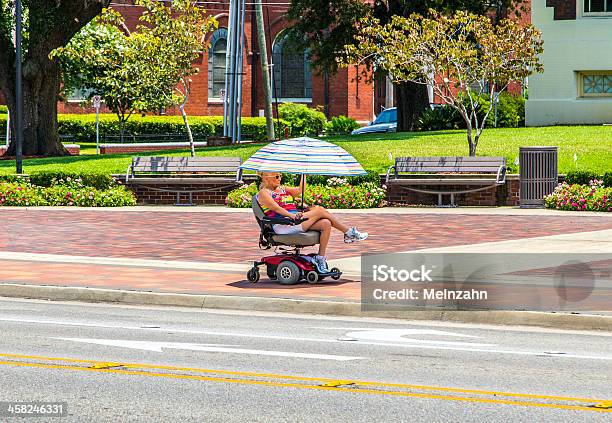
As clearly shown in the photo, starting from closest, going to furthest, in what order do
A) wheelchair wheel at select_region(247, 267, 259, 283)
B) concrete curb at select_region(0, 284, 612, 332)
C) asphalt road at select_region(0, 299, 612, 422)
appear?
asphalt road at select_region(0, 299, 612, 422) → concrete curb at select_region(0, 284, 612, 332) → wheelchair wheel at select_region(247, 267, 259, 283)

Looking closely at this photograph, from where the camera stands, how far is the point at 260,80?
242 feet

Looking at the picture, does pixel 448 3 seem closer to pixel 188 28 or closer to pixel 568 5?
pixel 568 5

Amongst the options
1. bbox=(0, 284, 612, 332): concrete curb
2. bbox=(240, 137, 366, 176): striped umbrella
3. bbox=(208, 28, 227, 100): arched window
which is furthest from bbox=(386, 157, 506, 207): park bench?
bbox=(208, 28, 227, 100): arched window

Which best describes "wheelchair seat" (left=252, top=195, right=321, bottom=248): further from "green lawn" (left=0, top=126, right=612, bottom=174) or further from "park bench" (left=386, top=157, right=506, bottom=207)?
"green lawn" (left=0, top=126, right=612, bottom=174)

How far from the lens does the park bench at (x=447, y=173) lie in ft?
93.7

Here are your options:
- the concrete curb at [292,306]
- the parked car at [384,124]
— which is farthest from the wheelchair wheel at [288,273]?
the parked car at [384,124]

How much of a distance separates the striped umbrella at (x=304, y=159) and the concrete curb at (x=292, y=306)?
1.97 meters

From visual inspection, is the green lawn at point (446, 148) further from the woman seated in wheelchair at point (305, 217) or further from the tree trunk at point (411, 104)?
the woman seated in wheelchair at point (305, 217)

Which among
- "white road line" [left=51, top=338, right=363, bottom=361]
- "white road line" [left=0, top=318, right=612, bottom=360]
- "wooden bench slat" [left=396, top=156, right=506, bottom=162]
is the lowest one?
"white road line" [left=0, top=318, right=612, bottom=360]

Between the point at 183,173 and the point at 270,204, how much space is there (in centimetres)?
1698

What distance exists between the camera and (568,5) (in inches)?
1629

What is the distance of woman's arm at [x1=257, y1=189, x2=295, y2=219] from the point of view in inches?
605

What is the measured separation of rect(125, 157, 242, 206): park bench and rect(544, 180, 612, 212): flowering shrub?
7.80 meters

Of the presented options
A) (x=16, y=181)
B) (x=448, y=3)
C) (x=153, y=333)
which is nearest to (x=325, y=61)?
(x=448, y=3)
